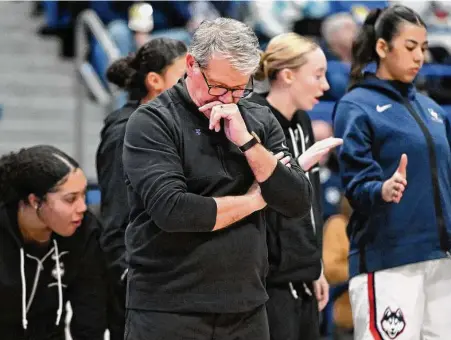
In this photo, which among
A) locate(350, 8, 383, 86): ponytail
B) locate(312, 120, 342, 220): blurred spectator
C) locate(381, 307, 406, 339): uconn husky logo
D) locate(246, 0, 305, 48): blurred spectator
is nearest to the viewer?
locate(381, 307, 406, 339): uconn husky logo

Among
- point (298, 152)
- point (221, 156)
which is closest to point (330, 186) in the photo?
point (298, 152)

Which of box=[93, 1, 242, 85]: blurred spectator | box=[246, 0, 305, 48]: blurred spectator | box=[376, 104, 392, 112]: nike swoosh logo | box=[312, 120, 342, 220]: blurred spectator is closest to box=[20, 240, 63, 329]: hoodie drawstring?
box=[376, 104, 392, 112]: nike swoosh logo

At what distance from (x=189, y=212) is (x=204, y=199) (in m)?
0.06

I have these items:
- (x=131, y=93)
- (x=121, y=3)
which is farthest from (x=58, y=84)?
(x=131, y=93)

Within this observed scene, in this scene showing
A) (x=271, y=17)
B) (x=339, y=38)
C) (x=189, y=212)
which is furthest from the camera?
(x=271, y=17)

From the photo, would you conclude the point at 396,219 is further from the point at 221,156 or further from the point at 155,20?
the point at 155,20

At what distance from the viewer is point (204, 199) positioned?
2480 millimetres

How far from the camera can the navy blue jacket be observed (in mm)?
3301

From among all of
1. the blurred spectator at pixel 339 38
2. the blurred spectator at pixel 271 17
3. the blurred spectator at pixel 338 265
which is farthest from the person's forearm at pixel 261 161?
the blurred spectator at pixel 271 17

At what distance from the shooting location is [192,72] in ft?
8.52

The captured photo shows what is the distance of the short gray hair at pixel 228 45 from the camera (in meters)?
2.52

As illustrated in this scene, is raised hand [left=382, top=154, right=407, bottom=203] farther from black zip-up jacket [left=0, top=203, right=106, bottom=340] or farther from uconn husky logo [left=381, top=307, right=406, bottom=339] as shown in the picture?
black zip-up jacket [left=0, top=203, right=106, bottom=340]

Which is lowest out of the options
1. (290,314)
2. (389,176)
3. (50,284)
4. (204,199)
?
(290,314)

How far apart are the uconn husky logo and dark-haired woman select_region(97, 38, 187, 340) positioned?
0.97 m
